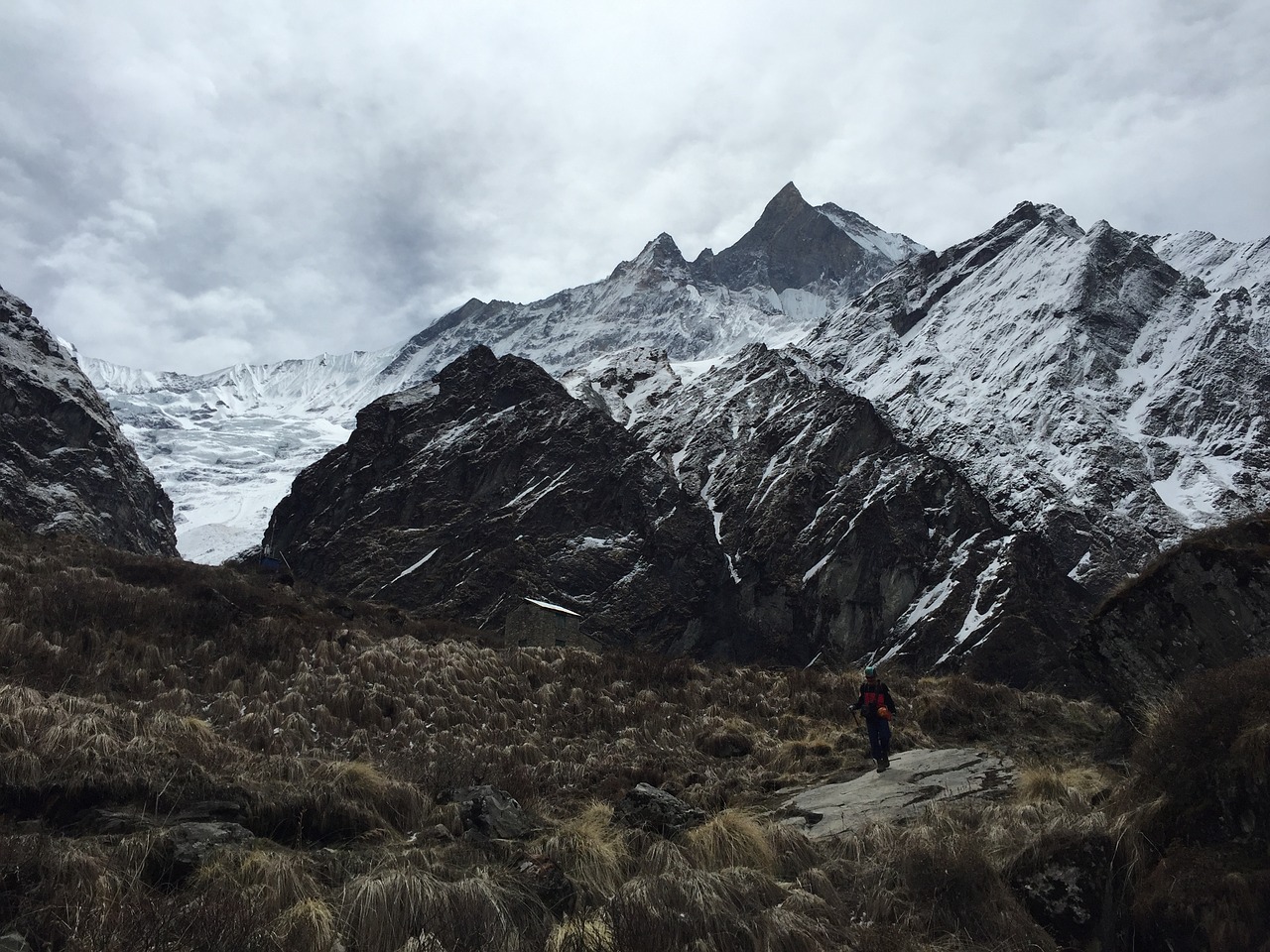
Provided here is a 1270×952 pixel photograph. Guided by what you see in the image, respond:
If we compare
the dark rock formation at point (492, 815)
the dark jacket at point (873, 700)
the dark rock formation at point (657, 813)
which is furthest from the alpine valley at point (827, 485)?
the dark rock formation at point (492, 815)

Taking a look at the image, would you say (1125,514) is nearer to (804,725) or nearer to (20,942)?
(804,725)

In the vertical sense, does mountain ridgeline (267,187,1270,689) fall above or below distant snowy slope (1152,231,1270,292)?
below

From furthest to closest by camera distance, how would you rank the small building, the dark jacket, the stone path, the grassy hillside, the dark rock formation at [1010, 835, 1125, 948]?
the small building → the dark jacket → the stone path → the dark rock formation at [1010, 835, 1125, 948] → the grassy hillside

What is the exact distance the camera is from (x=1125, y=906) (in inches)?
248

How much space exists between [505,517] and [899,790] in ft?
249

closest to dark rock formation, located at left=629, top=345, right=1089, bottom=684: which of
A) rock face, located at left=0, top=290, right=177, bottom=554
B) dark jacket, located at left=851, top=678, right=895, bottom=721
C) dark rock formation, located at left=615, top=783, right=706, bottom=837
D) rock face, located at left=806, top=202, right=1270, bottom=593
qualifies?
rock face, located at left=806, top=202, right=1270, bottom=593

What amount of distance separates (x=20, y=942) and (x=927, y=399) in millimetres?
139570

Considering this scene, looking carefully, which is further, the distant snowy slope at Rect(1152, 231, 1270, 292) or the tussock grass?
the distant snowy slope at Rect(1152, 231, 1270, 292)

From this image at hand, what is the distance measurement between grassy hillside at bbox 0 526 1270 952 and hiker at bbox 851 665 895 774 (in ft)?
2.87

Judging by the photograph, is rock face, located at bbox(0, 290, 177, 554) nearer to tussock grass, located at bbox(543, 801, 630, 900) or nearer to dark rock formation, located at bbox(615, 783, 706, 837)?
dark rock formation, located at bbox(615, 783, 706, 837)

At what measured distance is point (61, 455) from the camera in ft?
292

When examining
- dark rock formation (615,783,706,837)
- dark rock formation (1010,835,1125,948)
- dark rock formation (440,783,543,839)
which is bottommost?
dark rock formation (1010,835,1125,948)

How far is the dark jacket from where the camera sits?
1367cm

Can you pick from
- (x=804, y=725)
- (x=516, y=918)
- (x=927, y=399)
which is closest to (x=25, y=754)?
(x=516, y=918)
